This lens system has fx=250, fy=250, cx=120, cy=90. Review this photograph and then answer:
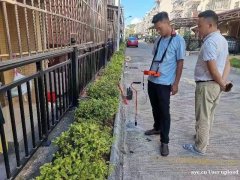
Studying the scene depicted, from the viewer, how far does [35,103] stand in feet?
11.8

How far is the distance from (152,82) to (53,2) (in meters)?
2.37

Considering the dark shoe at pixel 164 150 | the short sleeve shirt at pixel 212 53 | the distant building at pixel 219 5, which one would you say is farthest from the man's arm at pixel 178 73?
the distant building at pixel 219 5

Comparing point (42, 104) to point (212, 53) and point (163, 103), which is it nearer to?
point (163, 103)

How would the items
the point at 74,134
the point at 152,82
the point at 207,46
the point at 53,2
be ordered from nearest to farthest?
the point at 74,134 < the point at 207,46 < the point at 152,82 < the point at 53,2

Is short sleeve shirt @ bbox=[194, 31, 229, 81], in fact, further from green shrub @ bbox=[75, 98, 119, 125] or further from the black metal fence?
the black metal fence

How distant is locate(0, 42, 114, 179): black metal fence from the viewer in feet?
7.22

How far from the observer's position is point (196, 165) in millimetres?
3521

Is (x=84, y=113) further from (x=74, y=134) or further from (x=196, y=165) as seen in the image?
(x=196, y=165)

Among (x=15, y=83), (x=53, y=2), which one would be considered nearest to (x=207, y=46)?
(x=15, y=83)

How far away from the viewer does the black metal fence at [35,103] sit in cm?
220

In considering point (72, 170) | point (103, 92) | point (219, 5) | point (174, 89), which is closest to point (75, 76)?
point (103, 92)

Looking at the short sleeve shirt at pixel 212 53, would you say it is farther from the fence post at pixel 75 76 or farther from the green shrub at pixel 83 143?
the fence post at pixel 75 76

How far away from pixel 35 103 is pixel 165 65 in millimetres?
1950

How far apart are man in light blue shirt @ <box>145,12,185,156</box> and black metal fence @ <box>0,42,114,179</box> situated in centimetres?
137
